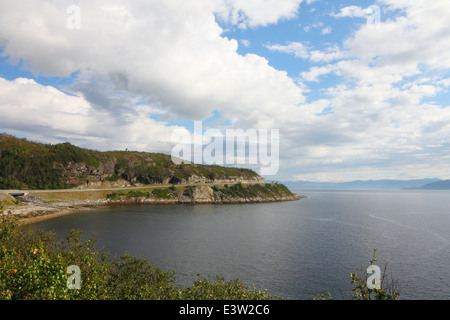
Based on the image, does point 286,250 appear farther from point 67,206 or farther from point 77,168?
point 77,168

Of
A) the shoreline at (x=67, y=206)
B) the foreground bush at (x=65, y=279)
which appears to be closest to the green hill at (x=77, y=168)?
the shoreline at (x=67, y=206)

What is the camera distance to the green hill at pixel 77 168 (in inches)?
4963

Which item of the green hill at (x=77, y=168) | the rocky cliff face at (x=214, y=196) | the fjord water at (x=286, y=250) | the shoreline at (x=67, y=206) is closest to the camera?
the fjord water at (x=286, y=250)

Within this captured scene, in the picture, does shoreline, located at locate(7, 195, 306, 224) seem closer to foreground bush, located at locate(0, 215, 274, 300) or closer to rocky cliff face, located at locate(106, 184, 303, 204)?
rocky cliff face, located at locate(106, 184, 303, 204)

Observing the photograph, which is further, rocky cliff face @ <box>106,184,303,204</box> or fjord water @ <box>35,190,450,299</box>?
rocky cliff face @ <box>106,184,303,204</box>

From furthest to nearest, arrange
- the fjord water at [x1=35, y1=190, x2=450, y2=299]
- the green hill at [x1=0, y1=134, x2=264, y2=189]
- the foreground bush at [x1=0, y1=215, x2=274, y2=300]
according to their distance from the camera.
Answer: the green hill at [x1=0, y1=134, x2=264, y2=189] < the fjord water at [x1=35, y1=190, x2=450, y2=299] < the foreground bush at [x1=0, y1=215, x2=274, y2=300]

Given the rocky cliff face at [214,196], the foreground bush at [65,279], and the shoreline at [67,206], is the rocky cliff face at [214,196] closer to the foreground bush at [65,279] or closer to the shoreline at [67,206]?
the shoreline at [67,206]

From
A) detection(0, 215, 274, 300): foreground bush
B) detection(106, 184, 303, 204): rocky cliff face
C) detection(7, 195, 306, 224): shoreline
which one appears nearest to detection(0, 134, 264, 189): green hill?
detection(106, 184, 303, 204): rocky cliff face

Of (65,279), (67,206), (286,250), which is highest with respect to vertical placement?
(65,279)

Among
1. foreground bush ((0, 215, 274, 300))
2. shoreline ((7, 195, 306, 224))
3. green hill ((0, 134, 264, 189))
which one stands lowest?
shoreline ((7, 195, 306, 224))

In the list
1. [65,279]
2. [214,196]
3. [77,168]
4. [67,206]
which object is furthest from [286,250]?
[77,168]

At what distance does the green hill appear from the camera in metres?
126

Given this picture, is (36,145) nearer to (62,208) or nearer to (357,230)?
(62,208)

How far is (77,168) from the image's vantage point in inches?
5728
